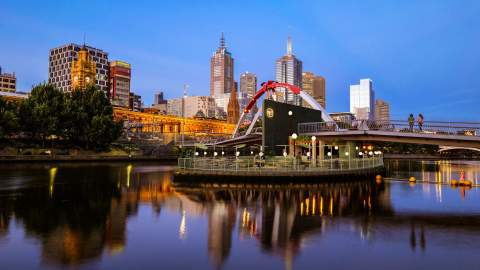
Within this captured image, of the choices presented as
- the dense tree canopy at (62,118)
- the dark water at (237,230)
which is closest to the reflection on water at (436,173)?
the dark water at (237,230)

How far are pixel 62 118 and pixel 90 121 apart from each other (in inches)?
231

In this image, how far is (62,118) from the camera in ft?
278

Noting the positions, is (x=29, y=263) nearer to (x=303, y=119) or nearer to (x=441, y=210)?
(x=441, y=210)

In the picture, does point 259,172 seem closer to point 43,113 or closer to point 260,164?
point 260,164

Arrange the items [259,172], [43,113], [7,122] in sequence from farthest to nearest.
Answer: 1. [43,113]
2. [7,122]
3. [259,172]

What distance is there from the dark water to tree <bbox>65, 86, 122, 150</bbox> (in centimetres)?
6135

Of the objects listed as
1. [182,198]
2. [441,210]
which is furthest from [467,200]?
[182,198]

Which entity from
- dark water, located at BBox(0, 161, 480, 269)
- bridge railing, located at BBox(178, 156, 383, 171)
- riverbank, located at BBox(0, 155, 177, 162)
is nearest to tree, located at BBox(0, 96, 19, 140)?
riverbank, located at BBox(0, 155, 177, 162)

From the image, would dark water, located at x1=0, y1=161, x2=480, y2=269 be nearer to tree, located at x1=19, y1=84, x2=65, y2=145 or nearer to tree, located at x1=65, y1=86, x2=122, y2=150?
tree, located at x1=19, y1=84, x2=65, y2=145

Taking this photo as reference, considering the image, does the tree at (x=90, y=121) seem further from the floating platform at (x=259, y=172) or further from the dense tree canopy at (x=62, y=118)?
the floating platform at (x=259, y=172)

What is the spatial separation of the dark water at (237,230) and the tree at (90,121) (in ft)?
201

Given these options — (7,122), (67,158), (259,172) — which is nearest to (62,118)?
(67,158)

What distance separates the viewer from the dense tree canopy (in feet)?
254

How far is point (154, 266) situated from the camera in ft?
35.6
